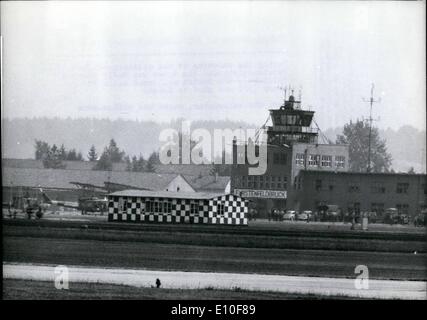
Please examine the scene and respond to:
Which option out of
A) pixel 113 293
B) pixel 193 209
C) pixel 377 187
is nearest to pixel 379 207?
pixel 377 187

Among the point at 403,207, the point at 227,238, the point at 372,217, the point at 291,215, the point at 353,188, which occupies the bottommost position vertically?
the point at 227,238

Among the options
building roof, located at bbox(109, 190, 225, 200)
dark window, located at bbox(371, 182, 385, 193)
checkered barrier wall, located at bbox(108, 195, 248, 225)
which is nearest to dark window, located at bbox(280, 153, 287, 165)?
checkered barrier wall, located at bbox(108, 195, 248, 225)

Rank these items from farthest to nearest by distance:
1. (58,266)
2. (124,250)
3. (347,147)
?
(124,250), (347,147), (58,266)

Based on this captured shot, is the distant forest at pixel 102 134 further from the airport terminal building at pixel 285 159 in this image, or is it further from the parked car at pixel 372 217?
the parked car at pixel 372 217

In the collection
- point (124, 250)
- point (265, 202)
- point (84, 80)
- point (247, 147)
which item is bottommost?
point (124, 250)

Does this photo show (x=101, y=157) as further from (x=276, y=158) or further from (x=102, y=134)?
(x=276, y=158)
